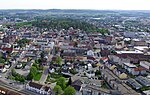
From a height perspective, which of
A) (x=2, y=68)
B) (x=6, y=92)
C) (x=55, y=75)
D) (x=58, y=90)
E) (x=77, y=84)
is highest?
(x=58, y=90)

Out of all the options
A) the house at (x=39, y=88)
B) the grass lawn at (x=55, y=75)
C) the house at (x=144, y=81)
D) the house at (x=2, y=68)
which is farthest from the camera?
the house at (x=2, y=68)

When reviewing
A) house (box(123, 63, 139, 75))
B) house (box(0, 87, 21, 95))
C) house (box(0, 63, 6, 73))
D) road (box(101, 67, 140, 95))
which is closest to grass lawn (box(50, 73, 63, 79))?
road (box(101, 67, 140, 95))

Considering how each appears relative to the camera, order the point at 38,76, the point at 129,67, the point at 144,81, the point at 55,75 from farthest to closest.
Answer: the point at 129,67
the point at 55,75
the point at 38,76
the point at 144,81

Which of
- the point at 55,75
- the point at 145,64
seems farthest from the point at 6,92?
the point at 145,64

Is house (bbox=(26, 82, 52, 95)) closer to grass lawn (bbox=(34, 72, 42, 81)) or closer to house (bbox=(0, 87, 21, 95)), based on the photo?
house (bbox=(0, 87, 21, 95))

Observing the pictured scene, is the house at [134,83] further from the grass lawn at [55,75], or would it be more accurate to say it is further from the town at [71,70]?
the grass lawn at [55,75]

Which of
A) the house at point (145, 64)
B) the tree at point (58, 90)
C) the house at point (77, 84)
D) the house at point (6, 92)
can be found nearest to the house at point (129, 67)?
the house at point (145, 64)

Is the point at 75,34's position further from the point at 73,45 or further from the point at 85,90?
the point at 85,90

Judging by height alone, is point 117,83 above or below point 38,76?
above

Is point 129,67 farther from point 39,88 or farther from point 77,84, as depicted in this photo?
point 39,88

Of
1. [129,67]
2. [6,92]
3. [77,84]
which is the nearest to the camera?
[6,92]
